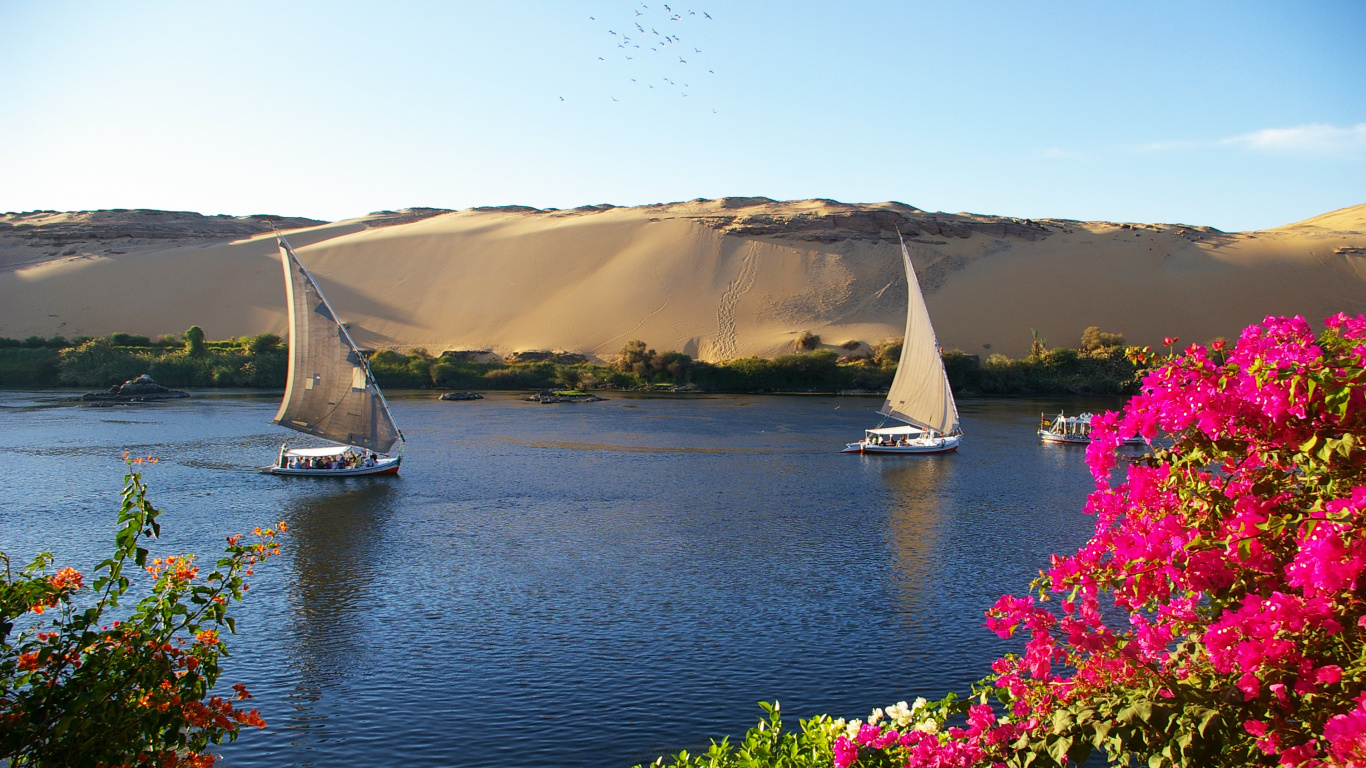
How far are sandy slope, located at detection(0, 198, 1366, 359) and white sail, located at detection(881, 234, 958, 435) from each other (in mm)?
45857

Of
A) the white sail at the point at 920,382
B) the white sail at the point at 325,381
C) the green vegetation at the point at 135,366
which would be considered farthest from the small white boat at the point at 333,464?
the green vegetation at the point at 135,366

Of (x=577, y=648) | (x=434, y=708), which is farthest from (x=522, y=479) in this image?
(x=434, y=708)

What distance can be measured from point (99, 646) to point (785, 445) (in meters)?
38.0

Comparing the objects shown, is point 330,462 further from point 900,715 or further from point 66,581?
point 900,715

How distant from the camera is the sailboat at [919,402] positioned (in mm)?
38906

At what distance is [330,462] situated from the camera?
1310 inches

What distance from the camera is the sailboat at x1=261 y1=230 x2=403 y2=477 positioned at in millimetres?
32156

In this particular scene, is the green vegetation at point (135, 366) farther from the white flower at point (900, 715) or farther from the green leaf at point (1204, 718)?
the green leaf at point (1204, 718)

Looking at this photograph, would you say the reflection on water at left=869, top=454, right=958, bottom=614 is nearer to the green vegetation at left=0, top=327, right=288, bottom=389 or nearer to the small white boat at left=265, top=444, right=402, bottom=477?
the small white boat at left=265, top=444, right=402, bottom=477

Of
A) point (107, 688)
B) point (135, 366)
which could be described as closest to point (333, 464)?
point (107, 688)

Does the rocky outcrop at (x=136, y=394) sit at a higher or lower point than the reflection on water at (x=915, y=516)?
higher

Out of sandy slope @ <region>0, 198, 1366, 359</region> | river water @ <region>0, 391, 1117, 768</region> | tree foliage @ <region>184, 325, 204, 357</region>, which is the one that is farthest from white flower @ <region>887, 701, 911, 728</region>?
tree foliage @ <region>184, 325, 204, 357</region>

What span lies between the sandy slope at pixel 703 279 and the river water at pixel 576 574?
172 feet

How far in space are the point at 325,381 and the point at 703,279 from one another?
2880 inches
